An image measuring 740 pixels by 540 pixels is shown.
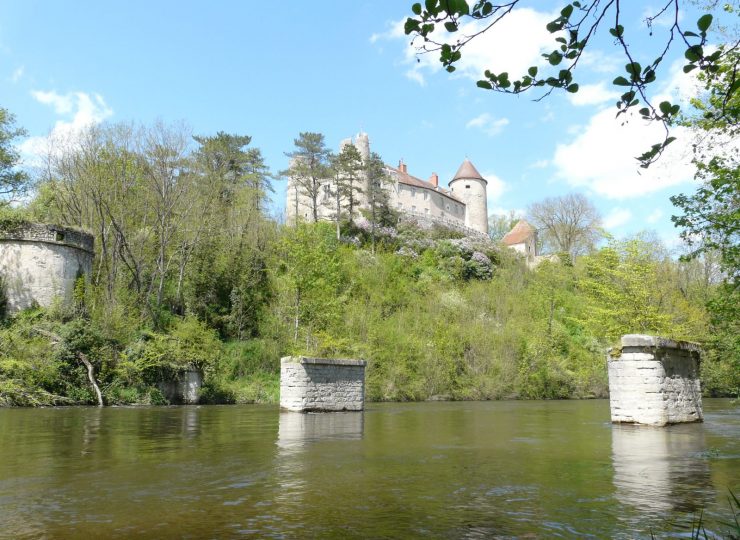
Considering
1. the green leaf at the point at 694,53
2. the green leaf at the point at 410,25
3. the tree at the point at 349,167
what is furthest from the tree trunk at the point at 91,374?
the tree at the point at 349,167

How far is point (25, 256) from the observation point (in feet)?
80.8

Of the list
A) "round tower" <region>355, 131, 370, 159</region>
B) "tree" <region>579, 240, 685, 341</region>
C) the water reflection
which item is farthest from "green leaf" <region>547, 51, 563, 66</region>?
"round tower" <region>355, 131, 370, 159</region>

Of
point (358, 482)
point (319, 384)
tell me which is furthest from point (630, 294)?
point (358, 482)

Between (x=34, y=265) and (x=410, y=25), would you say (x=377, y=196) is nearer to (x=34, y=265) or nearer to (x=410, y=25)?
(x=34, y=265)

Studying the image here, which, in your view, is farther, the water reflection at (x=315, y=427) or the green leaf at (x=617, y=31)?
the water reflection at (x=315, y=427)

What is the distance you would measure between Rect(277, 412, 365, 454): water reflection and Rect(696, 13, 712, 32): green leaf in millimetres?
8472

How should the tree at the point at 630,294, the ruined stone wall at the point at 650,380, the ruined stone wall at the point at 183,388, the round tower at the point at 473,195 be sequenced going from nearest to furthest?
1. the ruined stone wall at the point at 650,380
2. the ruined stone wall at the point at 183,388
3. the tree at the point at 630,294
4. the round tower at the point at 473,195

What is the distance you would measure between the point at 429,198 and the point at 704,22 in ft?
220

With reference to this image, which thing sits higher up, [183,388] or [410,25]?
[410,25]

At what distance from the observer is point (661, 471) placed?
768 centimetres

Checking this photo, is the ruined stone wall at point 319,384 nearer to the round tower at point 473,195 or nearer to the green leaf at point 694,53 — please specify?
the green leaf at point 694,53

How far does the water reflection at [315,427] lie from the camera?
1108 centimetres

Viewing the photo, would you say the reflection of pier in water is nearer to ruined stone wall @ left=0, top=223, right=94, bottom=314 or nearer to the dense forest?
the dense forest

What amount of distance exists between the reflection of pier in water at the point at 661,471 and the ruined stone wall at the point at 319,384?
8194mm
